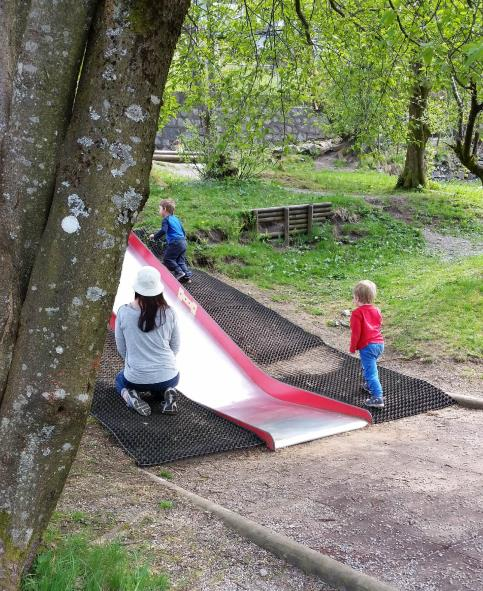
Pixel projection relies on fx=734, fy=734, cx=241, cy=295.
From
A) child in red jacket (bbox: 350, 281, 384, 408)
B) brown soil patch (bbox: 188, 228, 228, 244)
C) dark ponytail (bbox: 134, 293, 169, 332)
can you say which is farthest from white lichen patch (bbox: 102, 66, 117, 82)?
brown soil patch (bbox: 188, 228, 228, 244)

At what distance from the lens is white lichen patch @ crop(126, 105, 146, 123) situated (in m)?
3.09

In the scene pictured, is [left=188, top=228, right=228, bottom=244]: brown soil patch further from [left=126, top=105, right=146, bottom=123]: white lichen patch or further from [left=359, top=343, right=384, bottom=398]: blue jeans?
[left=126, top=105, right=146, bottom=123]: white lichen patch

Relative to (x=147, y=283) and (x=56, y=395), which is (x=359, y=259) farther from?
(x=56, y=395)

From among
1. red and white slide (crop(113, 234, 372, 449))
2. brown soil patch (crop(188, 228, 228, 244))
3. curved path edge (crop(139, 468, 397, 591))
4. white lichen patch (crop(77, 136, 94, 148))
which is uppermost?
white lichen patch (crop(77, 136, 94, 148))

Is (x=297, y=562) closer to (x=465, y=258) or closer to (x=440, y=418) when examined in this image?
(x=440, y=418)

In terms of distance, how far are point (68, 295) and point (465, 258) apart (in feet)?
39.3

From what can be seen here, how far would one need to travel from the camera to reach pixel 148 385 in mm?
6473

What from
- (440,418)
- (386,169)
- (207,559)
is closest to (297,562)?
(207,559)

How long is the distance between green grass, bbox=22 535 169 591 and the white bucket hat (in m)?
2.97

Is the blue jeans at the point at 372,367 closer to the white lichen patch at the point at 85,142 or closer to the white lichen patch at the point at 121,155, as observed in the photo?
the white lichen patch at the point at 121,155

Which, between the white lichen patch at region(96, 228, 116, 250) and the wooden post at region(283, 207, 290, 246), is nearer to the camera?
the white lichen patch at region(96, 228, 116, 250)

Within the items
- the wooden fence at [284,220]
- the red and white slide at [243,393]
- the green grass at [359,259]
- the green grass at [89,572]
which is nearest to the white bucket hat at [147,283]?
the red and white slide at [243,393]

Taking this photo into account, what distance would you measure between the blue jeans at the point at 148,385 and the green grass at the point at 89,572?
294cm

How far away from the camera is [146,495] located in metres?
4.54
